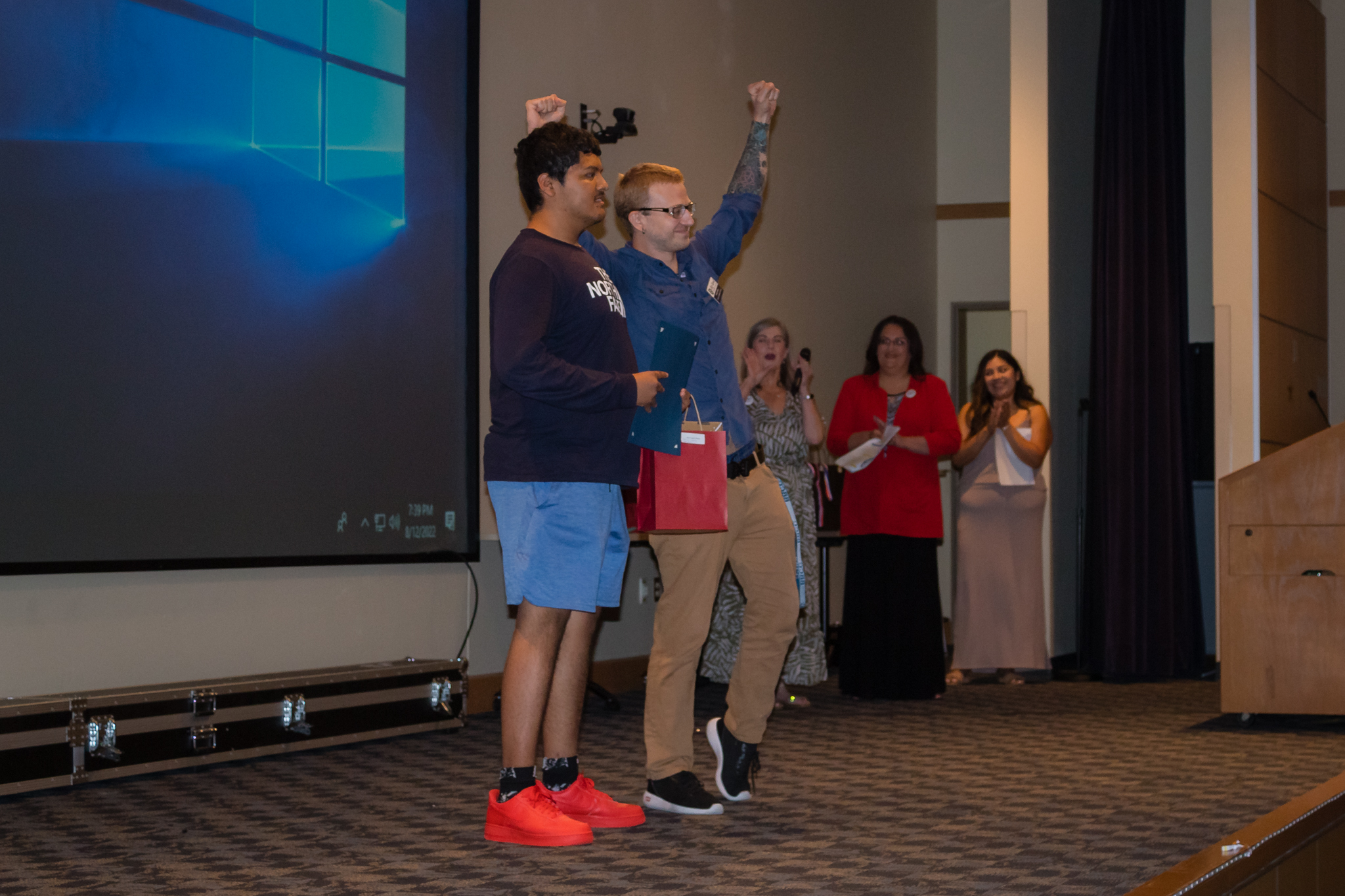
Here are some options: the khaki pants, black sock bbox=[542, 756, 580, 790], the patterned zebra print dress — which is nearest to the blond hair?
the khaki pants

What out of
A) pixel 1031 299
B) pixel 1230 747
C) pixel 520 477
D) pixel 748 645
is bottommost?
pixel 1230 747

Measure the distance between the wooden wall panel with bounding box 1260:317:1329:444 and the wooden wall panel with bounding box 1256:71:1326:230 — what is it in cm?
61

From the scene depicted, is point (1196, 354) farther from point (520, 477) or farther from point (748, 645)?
point (520, 477)

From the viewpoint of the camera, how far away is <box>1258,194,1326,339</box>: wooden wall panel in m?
6.03

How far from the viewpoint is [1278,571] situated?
171 inches

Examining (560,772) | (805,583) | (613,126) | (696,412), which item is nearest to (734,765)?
(560,772)

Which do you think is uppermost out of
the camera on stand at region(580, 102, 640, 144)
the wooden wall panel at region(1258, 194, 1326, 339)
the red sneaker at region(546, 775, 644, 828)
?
A: the camera on stand at region(580, 102, 640, 144)

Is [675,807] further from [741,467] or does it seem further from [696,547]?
[741,467]

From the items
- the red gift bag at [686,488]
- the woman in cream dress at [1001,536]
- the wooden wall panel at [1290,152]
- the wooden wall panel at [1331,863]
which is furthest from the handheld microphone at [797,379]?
the wooden wall panel at [1331,863]

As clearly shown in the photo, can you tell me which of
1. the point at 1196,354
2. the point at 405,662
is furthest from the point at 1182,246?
the point at 405,662

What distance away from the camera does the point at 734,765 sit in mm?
3205

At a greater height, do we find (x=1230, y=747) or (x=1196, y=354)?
(x=1196, y=354)

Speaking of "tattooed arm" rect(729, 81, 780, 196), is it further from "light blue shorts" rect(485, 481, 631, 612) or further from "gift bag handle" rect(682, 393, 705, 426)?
"light blue shorts" rect(485, 481, 631, 612)

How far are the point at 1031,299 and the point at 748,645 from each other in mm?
3545
